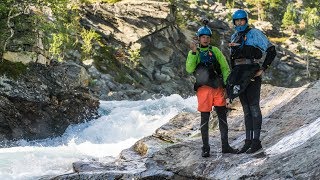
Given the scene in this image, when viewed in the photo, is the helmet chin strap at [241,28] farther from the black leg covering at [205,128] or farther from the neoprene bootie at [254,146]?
the neoprene bootie at [254,146]

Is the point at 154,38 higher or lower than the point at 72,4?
lower

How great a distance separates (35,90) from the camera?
22.9 meters

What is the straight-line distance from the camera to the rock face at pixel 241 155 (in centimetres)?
668

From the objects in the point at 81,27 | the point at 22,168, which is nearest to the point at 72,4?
the point at 81,27

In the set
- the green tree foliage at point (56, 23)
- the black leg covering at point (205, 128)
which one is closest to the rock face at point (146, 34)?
the green tree foliage at point (56, 23)

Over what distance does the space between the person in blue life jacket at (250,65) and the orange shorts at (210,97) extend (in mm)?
378

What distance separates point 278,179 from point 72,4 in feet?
237

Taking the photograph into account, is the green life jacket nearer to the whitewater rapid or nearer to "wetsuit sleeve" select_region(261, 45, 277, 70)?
"wetsuit sleeve" select_region(261, 45, 277, 70)

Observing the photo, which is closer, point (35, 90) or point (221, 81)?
point (221, 81)

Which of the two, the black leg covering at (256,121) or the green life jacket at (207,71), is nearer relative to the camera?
the black leg covering at (256,121)

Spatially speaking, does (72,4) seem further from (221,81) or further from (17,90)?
→ (221,81)

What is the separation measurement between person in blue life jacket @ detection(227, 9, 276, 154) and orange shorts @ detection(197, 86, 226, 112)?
378mm

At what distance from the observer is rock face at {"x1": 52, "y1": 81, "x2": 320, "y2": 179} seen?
263 inches

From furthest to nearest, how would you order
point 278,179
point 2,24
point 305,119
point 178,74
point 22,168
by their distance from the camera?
point 178,74 < point 2,24 < point 22,168 < point 305,119 < point 278,179
